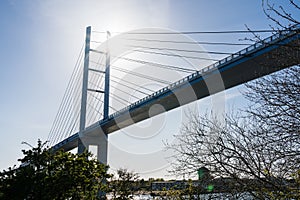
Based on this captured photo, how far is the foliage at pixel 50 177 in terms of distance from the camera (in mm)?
4855

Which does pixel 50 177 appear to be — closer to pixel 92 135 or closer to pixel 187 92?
pixel 187 92

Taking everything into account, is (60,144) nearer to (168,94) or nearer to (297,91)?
(168,94)

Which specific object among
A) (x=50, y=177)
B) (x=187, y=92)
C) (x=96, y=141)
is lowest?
(x=50, y=177)

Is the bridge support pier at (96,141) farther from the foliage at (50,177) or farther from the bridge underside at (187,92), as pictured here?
the foliage at (50,177)

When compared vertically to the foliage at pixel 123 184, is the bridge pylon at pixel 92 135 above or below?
above

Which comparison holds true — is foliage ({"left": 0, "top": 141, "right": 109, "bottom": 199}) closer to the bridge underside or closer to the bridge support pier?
the bridge underside

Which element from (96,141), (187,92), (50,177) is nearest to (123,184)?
(50,177)

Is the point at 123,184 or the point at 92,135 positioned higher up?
the point at 92,135

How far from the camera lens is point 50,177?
4.98 meters

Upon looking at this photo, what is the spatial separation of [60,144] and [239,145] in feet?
74.7

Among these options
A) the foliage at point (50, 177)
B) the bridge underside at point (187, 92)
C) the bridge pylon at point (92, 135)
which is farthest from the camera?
the bridge pylon at point (92, 135)

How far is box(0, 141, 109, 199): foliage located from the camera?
15.9 feet

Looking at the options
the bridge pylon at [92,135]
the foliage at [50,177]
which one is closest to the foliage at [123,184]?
the foliage at [50,177]

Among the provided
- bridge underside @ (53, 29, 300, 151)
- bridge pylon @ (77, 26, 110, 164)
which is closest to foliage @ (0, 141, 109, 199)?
bridge underside @ (53, 29, 300, 151)
